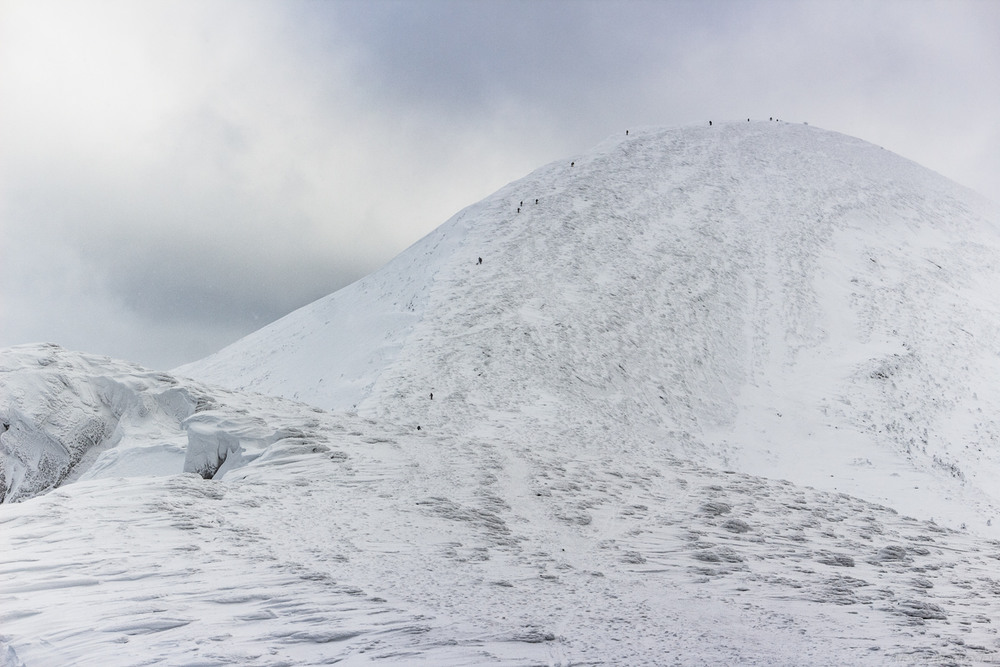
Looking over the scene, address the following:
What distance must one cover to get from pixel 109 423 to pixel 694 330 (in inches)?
948

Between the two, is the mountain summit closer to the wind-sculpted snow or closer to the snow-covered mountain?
the snow-covered mountain

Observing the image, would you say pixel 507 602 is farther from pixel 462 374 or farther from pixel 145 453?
pixel 462 374

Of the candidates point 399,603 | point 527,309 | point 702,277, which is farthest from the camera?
point 702,277

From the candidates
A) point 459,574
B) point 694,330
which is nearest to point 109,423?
point 459,574

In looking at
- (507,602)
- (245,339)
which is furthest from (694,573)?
(245,339)

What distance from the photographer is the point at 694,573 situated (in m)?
9.53

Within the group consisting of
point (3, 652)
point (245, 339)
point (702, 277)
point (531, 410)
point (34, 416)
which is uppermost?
point (702, 277)

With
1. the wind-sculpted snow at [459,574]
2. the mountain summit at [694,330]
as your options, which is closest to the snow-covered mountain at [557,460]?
the wind-sculpted snow at [459,574]

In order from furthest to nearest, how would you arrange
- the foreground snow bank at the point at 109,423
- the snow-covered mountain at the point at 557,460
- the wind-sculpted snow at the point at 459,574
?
the foreground snow bank at the point at 109,423
the snow-covered mountain at the point at 557,460
the wind-sculpted snow at the point at 459,574

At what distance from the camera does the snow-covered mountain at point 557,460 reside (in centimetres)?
696

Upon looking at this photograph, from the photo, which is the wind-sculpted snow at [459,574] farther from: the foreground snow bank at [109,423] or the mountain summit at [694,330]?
the mountain summit at [694,330]

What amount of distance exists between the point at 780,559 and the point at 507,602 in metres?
5.04

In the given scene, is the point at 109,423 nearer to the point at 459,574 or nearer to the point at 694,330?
the point at 459,574

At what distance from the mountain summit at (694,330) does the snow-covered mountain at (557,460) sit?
6.9 inches
